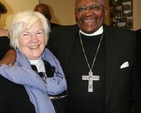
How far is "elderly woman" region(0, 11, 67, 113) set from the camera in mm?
1072

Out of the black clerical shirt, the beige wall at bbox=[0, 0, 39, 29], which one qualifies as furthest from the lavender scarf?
the beige wall at bbox=[0, 0, 39, 29]

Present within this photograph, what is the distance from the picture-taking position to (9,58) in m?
1.16

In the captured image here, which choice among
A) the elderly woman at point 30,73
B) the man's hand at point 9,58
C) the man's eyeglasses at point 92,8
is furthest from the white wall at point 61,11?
the man's hand at point 9,58

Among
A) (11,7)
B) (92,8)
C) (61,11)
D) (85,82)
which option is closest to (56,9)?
(61,11)

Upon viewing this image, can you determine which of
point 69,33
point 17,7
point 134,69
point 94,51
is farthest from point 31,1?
point 134,69

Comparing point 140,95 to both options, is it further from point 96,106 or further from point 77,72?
point 77,72

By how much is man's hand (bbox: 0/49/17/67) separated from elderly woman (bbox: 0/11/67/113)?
26mm

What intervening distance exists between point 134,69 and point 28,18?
0.85 meters

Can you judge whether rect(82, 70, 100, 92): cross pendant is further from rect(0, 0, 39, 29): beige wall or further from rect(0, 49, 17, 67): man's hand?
rect(0, 0, 39, 29): beige wall

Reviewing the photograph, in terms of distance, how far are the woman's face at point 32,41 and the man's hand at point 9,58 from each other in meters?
0.06

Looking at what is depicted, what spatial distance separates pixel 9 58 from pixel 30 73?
16 cm

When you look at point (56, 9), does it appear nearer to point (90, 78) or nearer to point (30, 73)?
point (90, 78)

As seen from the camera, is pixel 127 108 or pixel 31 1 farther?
pixel 31 1

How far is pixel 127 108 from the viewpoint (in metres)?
1.45
